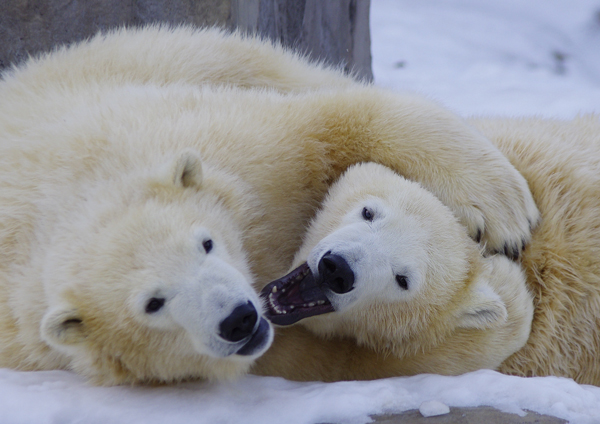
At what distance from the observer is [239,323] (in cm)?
212

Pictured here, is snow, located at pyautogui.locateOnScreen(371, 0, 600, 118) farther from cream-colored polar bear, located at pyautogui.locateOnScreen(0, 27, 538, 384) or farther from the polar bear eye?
the polar bear eye

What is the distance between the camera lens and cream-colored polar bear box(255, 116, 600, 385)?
2.61 metres

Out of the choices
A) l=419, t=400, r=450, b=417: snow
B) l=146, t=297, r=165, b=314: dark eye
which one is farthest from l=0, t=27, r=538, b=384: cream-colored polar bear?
l=419, t=400, r=450, b=417: snow

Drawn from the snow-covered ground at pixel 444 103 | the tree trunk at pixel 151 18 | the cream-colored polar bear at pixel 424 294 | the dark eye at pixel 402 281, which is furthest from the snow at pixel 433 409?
the tree trunk at pixel 151 18

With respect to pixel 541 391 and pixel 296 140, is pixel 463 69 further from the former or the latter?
Answer: pixel 541 391

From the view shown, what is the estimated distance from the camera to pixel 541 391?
7.64 ft

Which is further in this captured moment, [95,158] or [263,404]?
[95,158]

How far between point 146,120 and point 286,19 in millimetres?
2266

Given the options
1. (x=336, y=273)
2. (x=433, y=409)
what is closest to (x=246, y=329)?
(x=336, y=273)

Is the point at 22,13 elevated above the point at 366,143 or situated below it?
above

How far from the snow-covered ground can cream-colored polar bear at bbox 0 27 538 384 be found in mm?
148

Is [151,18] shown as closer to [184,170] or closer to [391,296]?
[184,170]

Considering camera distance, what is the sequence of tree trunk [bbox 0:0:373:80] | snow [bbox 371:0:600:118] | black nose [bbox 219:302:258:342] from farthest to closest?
1. snow [bbox 371:0:600:118]
2. tree trunk [bbox 0:0:373:80]
3. black nose [bbox 219:302:258:342]

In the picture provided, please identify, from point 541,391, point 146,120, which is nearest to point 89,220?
point 146,120
